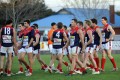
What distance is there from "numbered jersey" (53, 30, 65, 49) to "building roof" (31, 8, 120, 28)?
5052 centimetres

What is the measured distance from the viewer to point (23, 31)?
17.4 m

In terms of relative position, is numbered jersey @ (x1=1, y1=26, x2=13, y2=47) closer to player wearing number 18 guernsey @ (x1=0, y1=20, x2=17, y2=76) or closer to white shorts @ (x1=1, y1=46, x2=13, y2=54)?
player wearing number 18 guernsey @ (x1=0, y1=20, x2=17, y2=76)

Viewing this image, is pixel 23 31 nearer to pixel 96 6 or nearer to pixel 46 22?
pixel 96 6

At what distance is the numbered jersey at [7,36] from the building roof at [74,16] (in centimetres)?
5099

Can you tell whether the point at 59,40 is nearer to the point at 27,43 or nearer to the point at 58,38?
the point at 58,38

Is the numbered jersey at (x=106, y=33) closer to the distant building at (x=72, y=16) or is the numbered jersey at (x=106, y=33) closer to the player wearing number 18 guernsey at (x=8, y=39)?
the player wearing number 18 guernsey at (x=8, y=39)

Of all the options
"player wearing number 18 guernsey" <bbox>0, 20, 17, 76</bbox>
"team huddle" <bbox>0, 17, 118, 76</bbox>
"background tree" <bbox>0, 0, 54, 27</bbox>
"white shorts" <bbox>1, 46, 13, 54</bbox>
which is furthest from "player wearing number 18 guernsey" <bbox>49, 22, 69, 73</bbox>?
"background tree" <bbox>0, 0, 54, 27</bbox>

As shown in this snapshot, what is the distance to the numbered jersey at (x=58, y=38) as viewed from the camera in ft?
57.2

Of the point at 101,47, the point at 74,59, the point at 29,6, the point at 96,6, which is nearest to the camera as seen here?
the point at 74,59

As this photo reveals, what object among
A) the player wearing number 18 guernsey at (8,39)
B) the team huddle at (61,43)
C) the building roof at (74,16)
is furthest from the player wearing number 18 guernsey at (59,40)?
the building roof at (74,16)

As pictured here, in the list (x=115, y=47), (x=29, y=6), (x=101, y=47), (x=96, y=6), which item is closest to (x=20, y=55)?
(x=101, y=47)

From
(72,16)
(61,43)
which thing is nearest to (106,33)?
(61,43)

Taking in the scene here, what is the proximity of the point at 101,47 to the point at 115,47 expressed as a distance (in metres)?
27.0

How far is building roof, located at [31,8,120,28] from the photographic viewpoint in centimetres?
6906
